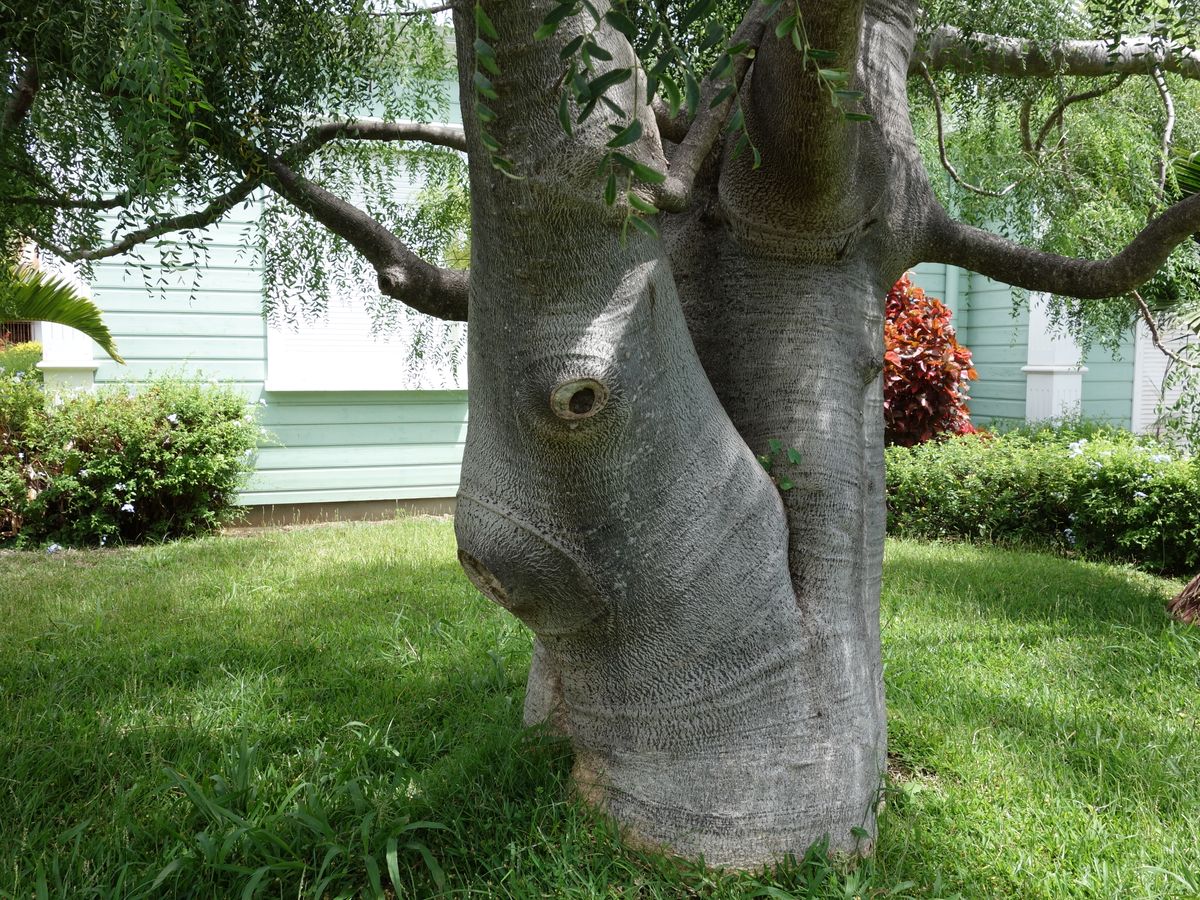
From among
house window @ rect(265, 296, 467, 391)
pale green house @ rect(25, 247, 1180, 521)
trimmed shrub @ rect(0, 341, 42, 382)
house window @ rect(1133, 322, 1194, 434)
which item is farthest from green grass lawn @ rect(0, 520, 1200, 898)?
house window @ rect(1133, 322, 1194, 434)

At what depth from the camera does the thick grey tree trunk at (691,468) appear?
2211 millimetres

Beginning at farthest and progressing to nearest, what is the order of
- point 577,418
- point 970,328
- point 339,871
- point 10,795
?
point 970,328 → point 10,795 → point 339,871 → point 577,418

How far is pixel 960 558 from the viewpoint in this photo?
279 inches

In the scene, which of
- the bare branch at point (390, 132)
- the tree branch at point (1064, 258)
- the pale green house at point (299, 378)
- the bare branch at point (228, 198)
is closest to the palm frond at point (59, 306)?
the pale green house at point (299, 378)

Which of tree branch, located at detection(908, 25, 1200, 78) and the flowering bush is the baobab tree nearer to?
tree branch, located at detection(908, 25, 1200, 78)

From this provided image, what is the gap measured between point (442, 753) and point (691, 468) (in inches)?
59.7

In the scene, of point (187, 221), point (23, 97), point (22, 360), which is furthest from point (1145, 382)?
point (22, 360)

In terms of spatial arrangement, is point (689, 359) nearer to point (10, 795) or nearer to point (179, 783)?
point (179, 783)

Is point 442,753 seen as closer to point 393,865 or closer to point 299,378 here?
point 393,865

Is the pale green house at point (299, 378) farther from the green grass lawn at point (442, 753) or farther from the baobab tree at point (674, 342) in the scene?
the baobab tree at point (674, 342)

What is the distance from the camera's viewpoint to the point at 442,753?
3.26 m

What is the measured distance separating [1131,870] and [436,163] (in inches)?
205

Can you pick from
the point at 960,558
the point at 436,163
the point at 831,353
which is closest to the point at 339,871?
the point at 831,353

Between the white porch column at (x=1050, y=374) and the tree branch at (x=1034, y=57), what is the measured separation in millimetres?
6540
